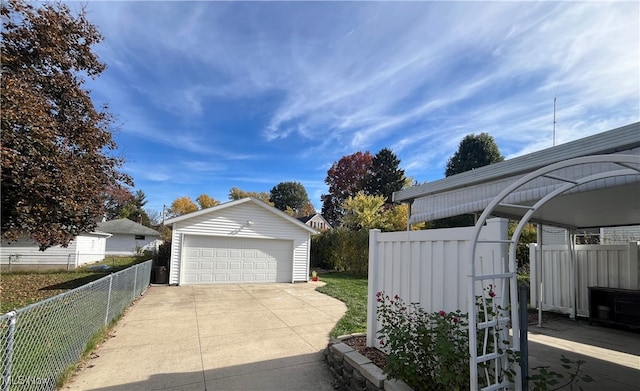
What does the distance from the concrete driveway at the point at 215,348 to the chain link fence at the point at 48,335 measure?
13.1 inches

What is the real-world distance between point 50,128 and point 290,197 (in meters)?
45.1

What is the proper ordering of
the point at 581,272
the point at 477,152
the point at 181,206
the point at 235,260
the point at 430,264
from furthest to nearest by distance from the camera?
the point at 181,206, the point at 477,152, the point at 235,260, the point at 581,272, the point at 430,264

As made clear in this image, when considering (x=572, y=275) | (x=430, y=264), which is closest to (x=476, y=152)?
(x=572, y=275)

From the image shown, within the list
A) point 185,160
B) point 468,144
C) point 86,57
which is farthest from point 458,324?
point 468,144

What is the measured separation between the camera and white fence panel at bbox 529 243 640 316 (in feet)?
21.0

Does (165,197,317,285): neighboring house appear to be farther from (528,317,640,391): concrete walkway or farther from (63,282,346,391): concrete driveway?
(528,317,640,391): concrete walkway

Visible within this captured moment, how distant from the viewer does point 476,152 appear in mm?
29375

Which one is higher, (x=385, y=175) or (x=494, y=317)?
(x=385, y=175)

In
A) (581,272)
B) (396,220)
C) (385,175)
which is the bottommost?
(581,272)

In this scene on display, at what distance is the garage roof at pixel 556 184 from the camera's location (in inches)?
94.6

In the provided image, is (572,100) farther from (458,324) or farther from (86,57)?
(86,57)

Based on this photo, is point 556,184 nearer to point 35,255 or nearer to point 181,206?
point 35,255

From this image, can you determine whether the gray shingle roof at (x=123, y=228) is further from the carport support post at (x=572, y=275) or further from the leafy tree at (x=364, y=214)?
the carport support post at (x=572, y=275)

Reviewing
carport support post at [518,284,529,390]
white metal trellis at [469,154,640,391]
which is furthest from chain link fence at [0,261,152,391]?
carport support post at [518,284,529,390]
